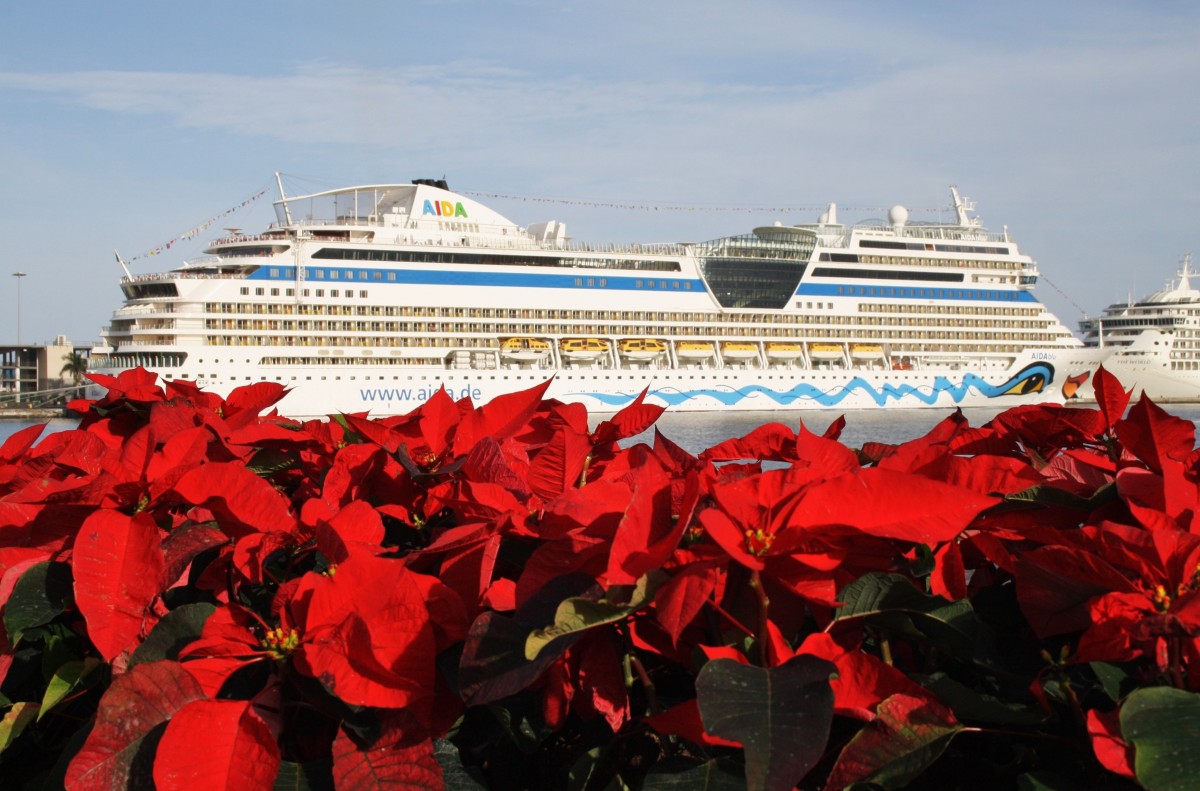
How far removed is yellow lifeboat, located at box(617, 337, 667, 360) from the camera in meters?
38.3

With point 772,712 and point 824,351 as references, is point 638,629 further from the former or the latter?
point 824,351

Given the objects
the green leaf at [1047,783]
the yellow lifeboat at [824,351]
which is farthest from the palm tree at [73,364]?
the green leaf at [1047,783]

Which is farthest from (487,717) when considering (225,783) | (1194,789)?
(1194,789)

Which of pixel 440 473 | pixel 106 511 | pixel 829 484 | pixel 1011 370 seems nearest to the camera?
pixel 829 484

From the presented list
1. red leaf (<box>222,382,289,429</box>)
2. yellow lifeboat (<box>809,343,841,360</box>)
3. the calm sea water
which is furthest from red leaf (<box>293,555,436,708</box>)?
yellow lifeboat (<box>809,343,841,360</box>)

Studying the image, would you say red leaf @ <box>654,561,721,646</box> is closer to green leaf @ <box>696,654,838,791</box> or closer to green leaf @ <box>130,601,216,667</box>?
green leaf @ <box>696,654,838,791</box>

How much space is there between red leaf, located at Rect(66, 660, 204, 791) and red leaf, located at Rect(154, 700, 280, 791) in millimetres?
54

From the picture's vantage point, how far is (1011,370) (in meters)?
43.2

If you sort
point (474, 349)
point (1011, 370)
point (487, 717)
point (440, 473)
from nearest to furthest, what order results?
point (487, 717) < point (440, 473) < point (474, 349) < point (1011, 370)

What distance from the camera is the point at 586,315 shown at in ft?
125

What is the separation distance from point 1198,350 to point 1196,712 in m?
55.4

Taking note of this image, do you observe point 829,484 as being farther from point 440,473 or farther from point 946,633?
point 440,473

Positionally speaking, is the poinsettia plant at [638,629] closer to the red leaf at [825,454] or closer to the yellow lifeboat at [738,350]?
the red leaf at [825,454]

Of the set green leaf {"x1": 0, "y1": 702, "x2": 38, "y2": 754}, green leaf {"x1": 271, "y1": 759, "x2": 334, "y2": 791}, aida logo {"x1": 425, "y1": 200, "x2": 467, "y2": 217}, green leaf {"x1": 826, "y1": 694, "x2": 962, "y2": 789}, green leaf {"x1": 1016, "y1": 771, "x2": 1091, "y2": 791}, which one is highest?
aida logo {"x1": 425, "y1": 200, "x2": 467, "y2": 217}
